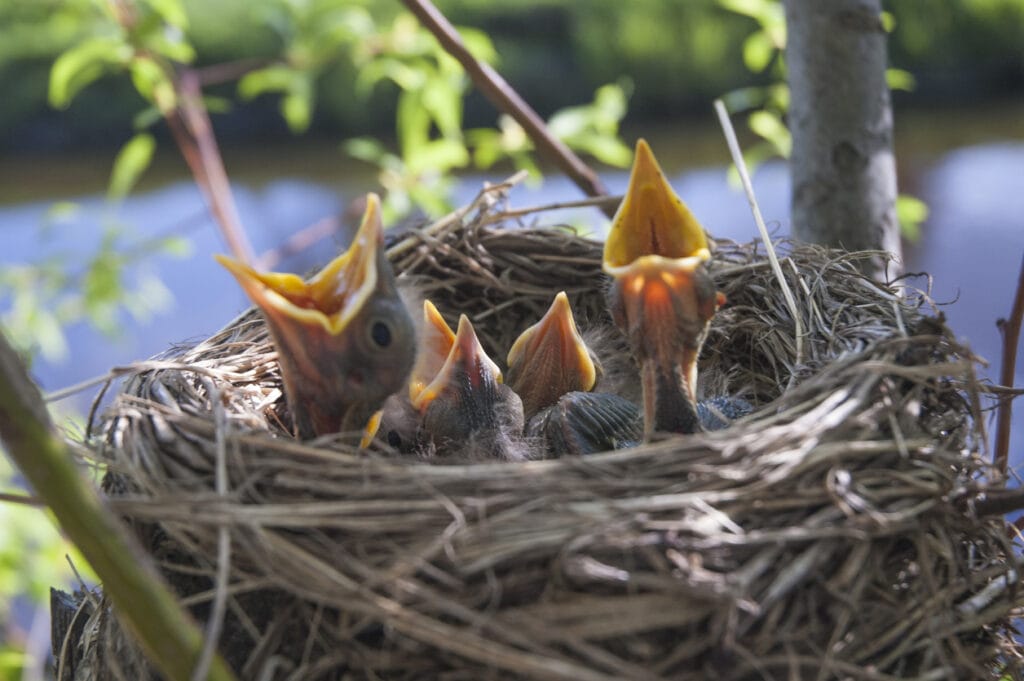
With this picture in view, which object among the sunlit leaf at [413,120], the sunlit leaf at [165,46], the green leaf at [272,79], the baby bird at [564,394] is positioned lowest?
the baby bird at [564,394]

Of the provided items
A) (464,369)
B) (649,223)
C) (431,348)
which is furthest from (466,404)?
(649,223)

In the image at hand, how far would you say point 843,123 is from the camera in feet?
2.88

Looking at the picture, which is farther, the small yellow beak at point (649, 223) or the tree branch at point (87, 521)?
the small yellow beak at point (649, 223)

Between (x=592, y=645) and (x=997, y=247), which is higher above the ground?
(x=592, y=645)

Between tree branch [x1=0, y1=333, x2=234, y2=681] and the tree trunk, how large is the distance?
2.30 feet

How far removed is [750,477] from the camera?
21.6 inches

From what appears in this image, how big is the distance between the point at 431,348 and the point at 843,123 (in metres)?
0.46

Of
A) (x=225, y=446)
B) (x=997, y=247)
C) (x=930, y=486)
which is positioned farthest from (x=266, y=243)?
(x=930, y=486)

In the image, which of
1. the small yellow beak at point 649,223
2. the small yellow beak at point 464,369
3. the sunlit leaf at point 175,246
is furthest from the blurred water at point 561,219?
the small yellow beak at point 649,223

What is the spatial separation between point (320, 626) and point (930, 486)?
0.36m

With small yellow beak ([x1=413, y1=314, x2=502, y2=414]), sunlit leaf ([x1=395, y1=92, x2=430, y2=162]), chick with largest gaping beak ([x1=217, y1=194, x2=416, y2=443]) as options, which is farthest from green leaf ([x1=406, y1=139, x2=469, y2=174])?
chick with largest gaping beak ([x1=217, y1=194, x2=416, y2=443])

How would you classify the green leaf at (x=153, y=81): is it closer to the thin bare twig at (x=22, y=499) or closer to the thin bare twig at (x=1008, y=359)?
the thin bare twig at (x=22, y=499)

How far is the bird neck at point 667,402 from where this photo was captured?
75 cm

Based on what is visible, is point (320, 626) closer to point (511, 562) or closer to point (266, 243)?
point (511, 562)
